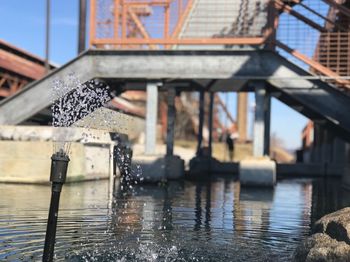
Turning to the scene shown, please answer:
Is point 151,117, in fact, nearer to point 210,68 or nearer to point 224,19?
point 210,68

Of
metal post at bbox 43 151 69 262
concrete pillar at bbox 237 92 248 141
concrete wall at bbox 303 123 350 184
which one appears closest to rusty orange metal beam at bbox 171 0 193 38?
concrete wall at bbox 303 123 350 184

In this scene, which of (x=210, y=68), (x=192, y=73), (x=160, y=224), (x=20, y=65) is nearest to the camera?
(x=160, y=224)

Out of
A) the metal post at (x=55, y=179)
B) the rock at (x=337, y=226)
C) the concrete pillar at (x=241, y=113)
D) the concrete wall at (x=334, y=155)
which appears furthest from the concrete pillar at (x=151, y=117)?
the concrete pillar at (x=241, y=113)

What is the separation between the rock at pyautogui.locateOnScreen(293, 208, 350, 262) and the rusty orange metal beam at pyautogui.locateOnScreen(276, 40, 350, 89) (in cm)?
1082

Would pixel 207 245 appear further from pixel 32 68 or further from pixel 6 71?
pixel 32 68

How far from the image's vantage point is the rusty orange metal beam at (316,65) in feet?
55.7

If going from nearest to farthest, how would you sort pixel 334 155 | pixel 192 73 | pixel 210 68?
pixel 210 68, pixel 192 73, pixel 334 155

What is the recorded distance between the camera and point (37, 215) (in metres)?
10.3

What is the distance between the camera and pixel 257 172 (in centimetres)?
1834

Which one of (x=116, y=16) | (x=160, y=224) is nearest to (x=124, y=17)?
(x=116, y=16)

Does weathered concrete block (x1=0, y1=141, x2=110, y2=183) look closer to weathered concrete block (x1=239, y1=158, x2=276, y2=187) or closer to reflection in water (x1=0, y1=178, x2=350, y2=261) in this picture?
reflection in water (x1=0, y1=178, x2=350, y2=261)

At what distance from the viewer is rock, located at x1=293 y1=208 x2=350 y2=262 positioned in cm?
598

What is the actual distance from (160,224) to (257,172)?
29.1 ft

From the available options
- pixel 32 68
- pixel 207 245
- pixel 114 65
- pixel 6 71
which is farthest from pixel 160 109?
pixel 207 245
